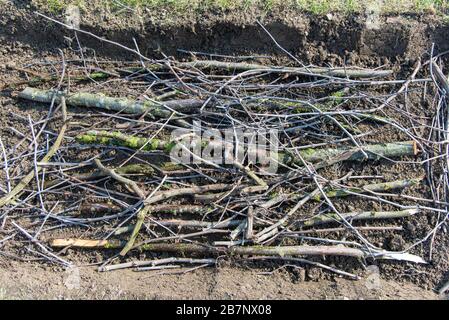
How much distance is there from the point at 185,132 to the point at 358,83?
4.45 feet

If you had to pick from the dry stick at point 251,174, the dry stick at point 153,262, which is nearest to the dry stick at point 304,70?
the dry stick at point 251,174

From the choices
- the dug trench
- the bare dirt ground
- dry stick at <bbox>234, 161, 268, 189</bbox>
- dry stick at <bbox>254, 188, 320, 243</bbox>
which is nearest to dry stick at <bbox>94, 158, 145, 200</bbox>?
the dug trench

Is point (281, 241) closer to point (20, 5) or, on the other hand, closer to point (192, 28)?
point (192, 28)

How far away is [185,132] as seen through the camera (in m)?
3.74

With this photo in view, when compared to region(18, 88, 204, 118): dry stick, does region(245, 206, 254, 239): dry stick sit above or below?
below

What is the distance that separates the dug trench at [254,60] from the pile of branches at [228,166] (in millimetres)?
43

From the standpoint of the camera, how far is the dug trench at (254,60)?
335cm

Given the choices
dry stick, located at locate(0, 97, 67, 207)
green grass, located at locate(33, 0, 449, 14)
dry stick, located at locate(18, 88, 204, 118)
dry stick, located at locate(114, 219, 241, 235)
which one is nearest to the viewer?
dry stick, located at locate(114, 219, 241, 235)

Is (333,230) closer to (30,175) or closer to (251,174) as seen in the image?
(251,174)

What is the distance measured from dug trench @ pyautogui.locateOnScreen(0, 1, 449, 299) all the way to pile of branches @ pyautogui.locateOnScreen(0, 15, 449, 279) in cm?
4

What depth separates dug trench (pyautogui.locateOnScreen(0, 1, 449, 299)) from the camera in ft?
11.0

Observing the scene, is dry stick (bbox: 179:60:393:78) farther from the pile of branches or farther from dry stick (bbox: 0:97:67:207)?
dry stick (bbox: 0:97:67:207)
